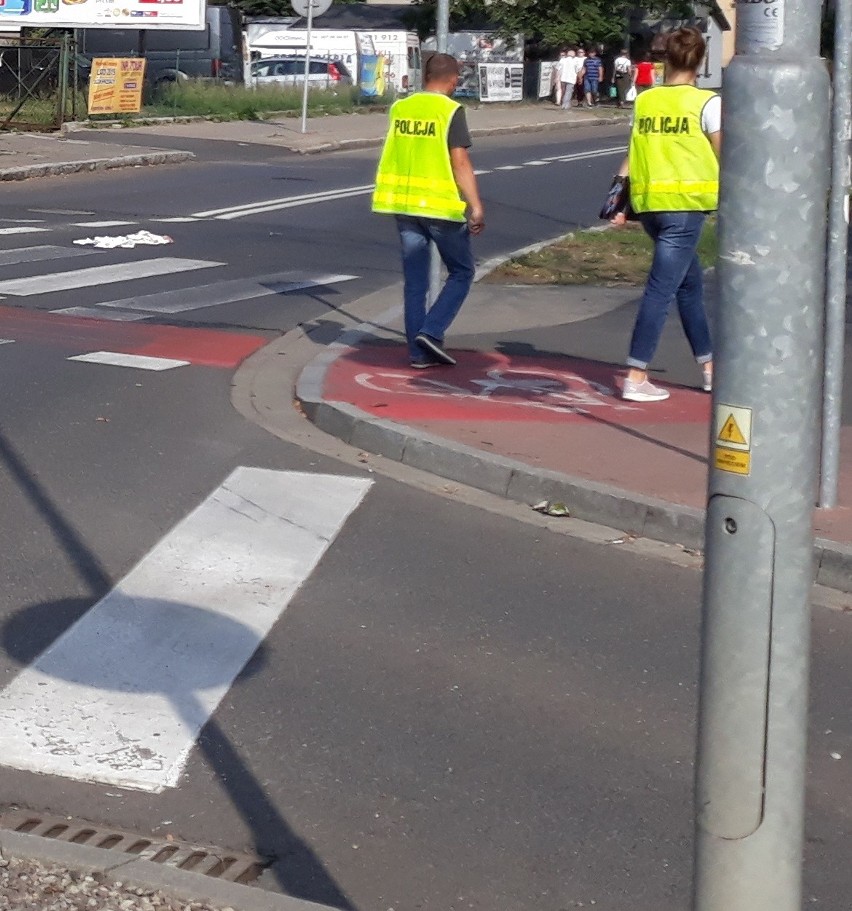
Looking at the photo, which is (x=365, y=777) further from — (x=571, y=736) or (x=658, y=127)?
(x=658, y=127)

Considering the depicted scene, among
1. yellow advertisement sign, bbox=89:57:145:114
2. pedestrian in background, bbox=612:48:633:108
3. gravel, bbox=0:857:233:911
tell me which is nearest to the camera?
gravel, bbox=0:857:233:911

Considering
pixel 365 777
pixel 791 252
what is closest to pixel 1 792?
pixel 365 777

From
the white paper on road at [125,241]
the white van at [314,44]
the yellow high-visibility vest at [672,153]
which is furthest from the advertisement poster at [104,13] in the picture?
the yellow high-visibility vest at [672,153]

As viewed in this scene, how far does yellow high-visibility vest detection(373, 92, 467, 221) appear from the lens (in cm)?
888

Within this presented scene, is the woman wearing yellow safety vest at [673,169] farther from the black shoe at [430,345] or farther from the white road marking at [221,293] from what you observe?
the white road marking at [221,293]

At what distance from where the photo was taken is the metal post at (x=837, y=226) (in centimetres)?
621

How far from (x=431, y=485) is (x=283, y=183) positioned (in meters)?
15.4

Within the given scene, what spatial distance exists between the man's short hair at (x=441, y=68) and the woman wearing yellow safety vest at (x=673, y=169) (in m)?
1.31

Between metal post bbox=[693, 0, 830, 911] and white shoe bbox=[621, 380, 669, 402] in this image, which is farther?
white shoe bbox=[621, 380, 669, 402]

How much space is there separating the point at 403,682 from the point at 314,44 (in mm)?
44928

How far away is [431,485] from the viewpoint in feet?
24.1

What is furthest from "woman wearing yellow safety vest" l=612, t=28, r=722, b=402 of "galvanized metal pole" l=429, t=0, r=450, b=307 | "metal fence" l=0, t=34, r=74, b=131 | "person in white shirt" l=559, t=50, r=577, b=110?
"person in white shirt" l=559, t=50, r=577, b=110

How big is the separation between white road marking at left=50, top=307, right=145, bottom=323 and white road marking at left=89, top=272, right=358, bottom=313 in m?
0.17

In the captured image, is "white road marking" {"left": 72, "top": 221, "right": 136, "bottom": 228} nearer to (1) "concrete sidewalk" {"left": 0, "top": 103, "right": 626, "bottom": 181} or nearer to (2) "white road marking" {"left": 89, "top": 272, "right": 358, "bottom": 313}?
(2) "white road marking" {"left": 89, "top": 272, "right": 358, "bottom": 313}
